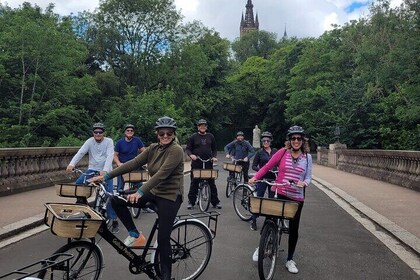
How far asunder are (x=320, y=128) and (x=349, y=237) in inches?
1299

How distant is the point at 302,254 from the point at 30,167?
891 cm

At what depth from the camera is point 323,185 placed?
16.7 m

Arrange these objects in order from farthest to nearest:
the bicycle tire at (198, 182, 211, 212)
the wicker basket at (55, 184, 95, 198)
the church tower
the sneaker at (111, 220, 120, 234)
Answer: the church tower < the bicycle tire at (198, 182, 211, 212) < the sneaker at (111, 220, 120, 234) < the wicker basket at (55, 184, 95, 198)

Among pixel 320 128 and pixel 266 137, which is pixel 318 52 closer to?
pixel 320 128

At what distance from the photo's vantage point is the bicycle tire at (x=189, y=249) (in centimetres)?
490

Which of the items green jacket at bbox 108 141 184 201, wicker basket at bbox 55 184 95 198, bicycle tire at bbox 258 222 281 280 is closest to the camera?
green jacket at bbox 108 141 184 201

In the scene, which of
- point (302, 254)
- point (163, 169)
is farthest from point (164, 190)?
point (302, 254)

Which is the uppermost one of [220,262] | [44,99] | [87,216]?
[44,99]

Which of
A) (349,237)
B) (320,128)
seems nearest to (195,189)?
(349,237)

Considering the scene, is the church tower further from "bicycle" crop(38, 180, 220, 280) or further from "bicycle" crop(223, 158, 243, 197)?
"bicycle" crop(38, 180, 220, 280)

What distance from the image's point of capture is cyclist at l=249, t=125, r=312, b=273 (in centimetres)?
552

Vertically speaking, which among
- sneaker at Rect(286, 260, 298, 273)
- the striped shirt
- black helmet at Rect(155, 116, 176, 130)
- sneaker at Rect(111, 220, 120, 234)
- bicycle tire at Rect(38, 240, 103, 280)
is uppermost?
black helmet at Rect(155, 116, 176, 130)

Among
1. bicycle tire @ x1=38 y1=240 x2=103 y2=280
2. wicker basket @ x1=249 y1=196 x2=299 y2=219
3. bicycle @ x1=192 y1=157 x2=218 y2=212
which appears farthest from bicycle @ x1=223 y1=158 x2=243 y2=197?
bicycle tire @ x1=38 y1=240 x2=103 y2=280

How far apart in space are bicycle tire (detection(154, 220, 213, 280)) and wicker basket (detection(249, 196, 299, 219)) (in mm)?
618
